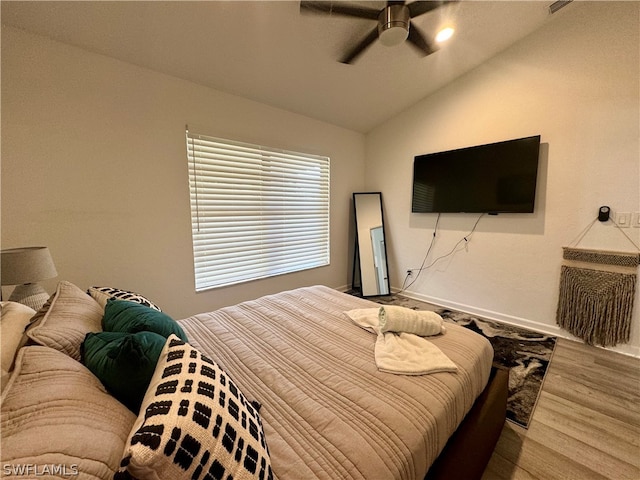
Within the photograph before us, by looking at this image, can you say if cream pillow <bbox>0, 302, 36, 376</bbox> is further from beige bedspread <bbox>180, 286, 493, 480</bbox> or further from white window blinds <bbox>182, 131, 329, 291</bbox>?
white window blinds <bbox>182, 131, 329, 291</bbox>

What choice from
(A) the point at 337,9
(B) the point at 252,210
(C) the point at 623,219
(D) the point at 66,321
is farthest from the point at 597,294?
(D) the point at 66,321

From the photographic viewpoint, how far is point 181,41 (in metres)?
1.94

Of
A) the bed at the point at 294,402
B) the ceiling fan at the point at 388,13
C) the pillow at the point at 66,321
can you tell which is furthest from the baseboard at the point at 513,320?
the pillow at the point at 66,321

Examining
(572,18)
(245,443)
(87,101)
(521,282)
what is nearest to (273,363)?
(245,443)

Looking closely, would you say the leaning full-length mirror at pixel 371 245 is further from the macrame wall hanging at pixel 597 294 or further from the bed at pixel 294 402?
the bed at pixel 294 402

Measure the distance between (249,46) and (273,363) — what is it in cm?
240

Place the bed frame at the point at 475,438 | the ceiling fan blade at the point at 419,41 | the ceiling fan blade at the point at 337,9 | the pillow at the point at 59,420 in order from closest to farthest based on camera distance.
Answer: the pillow at the point at 59,420
the bed frame at the point at 475,438
the ceiling fan blade at the point at 337,9
the ceiling fan blade at the point at 419,41

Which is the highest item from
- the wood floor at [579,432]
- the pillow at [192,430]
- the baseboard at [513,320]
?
the pillow at [192,430]

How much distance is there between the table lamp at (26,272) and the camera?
1.39 metres

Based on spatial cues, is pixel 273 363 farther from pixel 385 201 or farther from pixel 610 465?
pixel 385 201

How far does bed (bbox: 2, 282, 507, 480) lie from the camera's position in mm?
543

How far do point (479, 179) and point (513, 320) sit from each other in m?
1.64

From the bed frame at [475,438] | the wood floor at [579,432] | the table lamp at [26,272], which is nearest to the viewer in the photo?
the bed frame at [475,438]

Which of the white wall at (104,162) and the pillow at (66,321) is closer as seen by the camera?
the pillow at (66,321)
